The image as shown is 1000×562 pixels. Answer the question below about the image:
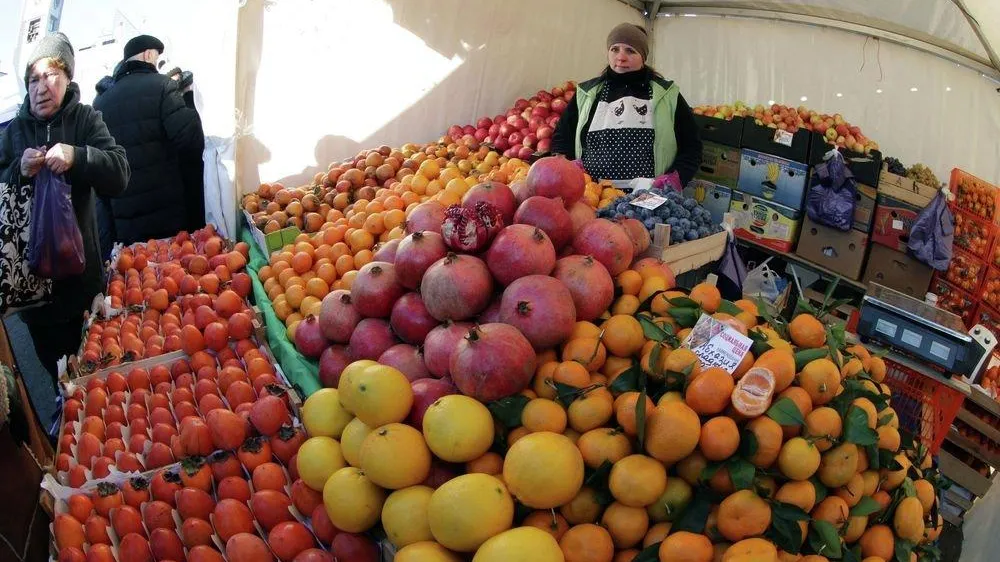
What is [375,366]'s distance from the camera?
1562mm

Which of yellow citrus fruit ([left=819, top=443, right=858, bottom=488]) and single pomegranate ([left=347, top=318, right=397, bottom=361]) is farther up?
yellow citrus fruit ([left=819, top=443, right=858, bottom=488])

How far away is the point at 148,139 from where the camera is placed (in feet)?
14.8

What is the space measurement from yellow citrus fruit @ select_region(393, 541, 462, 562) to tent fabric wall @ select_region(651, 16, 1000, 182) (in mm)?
5272

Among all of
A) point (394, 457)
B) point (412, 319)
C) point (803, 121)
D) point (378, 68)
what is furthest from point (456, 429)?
point (803, 121)

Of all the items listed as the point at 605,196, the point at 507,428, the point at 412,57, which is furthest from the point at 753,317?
the point at 412,57

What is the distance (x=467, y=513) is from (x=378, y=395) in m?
0.39

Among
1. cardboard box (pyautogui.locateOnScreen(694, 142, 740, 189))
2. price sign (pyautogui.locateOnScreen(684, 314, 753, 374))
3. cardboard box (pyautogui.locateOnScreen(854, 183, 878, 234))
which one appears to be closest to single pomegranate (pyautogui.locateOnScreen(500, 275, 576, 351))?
price sign (pyautogui.locateOnScreen(684, 314, 753, 374))

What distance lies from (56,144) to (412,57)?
278 cm

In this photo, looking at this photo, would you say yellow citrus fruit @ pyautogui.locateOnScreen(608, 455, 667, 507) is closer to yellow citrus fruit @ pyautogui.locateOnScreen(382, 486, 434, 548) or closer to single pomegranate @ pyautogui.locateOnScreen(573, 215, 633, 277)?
yellow citrus fruit @ pyautogui.locateOnScreen(382, 486, 434, 548)

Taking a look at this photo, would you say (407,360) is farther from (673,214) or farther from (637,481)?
(673,214)

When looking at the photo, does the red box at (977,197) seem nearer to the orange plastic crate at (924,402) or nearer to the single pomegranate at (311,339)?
the orange plastic crate at (924,402)

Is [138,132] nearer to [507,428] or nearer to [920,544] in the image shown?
[507,428]

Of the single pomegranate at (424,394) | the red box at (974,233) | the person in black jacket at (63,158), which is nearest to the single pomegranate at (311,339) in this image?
the single pomegranate at (424,394)

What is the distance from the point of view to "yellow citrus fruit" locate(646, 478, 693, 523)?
4.53ft
